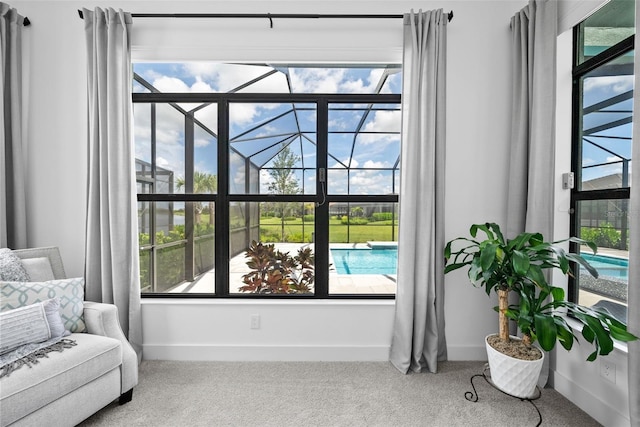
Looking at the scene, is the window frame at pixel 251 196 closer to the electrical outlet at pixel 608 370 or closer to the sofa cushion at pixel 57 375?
the sofa cushion at pixel 57 375

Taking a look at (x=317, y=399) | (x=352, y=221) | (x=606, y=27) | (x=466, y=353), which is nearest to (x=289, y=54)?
(x=352, y=221)

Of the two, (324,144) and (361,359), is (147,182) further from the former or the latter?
(361,359)

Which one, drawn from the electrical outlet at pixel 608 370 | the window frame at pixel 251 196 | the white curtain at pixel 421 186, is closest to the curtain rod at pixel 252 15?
the white curtain at pixel 421 186

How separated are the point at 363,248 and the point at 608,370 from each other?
1.61m

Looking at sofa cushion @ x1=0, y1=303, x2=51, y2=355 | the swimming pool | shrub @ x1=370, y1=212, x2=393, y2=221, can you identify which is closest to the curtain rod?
shrub @ x1=370, y1=212, x2=393, y2=221

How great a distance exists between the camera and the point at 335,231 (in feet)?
8.27

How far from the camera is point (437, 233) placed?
89.7 inches

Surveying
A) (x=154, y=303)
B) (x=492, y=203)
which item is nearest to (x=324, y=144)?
(x=492, y=203)

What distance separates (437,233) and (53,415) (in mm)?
2418

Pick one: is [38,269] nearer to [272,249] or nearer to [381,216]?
[272,249]

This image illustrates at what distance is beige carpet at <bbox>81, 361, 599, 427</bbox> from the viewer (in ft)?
5.66

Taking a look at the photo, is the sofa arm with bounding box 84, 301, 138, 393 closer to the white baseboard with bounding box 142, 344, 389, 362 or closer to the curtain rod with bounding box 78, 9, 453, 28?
the white baseboard with bounding box 142, 344, 389, 362

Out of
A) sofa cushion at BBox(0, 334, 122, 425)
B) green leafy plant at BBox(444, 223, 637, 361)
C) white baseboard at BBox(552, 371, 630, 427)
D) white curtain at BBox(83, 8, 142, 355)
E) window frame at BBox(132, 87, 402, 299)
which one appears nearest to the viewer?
sofa cushion at BBox(0, 334, 122, 425)

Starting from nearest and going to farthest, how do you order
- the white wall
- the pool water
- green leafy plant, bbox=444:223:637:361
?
green leafy plant, bbox=444:223:637:361 → the white wall → the pool water
